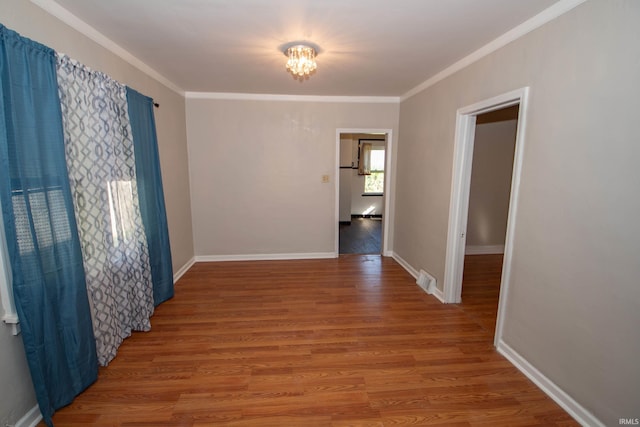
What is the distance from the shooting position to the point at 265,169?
14.1 feet

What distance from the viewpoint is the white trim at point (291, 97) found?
4.00 metres

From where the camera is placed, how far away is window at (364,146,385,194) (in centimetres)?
816

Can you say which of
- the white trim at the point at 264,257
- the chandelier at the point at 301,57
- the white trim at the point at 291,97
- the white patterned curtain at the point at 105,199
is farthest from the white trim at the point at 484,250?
the white patterned curtain at the point at 105,199

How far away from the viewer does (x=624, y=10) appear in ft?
4.58

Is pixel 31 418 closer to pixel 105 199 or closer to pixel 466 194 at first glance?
pixel 105 199

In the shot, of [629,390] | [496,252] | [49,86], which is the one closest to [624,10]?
[629,390]

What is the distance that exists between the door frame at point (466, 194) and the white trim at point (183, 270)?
3312 millimetres

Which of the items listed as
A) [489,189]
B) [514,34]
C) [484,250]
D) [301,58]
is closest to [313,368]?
[301,58]

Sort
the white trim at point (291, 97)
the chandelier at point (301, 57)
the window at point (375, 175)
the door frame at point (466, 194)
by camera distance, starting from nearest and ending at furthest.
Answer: the door frame at point (466, 194) → the chandelier at point (301, 57) → the white trim at point (291, 97) → the window at point (375, 175)

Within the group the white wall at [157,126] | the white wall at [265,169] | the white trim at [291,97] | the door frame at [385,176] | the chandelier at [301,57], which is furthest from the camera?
the door frame at [385,176]

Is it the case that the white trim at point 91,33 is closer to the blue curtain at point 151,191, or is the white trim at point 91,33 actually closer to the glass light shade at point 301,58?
the blue curtain at point 151,191

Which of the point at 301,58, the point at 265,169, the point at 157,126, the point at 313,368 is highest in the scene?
the point at 301,58

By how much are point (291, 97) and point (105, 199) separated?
2.87 metres

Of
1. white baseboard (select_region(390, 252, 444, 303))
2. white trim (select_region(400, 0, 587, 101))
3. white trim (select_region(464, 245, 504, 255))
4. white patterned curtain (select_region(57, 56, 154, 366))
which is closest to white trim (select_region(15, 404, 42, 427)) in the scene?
white patterned curtain (select_region(57, 56, 154, 366))
